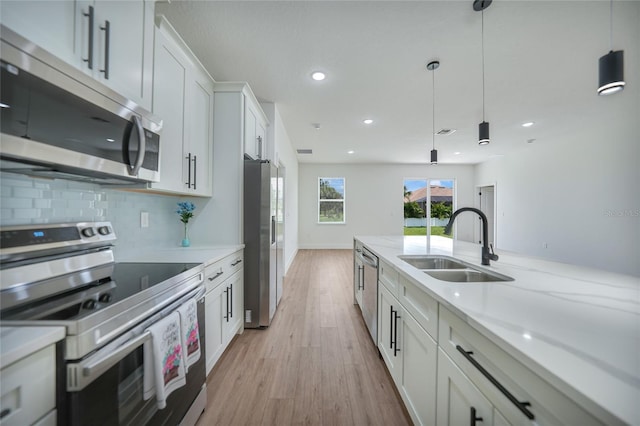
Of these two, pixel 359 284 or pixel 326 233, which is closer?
pixel 359 284

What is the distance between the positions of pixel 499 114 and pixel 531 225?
3.53 m

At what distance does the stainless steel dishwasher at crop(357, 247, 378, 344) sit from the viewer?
2057mm

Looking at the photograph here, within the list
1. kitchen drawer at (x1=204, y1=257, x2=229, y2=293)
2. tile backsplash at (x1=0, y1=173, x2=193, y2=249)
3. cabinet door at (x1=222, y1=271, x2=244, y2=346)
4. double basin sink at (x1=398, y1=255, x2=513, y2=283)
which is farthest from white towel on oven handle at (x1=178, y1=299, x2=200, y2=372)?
double basin sink at (x1=398, y1=255, x2=513, y2=283)

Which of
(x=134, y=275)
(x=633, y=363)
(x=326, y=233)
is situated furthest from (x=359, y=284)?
(x=326, y=233)

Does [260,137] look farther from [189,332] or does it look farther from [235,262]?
[189,332]

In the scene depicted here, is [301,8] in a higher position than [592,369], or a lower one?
higher

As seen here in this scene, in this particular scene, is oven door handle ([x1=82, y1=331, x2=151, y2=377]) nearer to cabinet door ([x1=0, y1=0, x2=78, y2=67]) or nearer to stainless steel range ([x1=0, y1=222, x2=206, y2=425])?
stainless steel range ([x1=0, y1=222, x2=206, y2=425])

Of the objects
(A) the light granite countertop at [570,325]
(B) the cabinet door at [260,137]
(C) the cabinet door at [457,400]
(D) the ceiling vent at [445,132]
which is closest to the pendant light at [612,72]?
(A) the light granite countertop at [570,325]

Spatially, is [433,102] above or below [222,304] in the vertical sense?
above

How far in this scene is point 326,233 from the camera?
25.2 ft

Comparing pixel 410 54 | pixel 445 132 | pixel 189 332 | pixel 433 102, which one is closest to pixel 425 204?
pixel 445 132

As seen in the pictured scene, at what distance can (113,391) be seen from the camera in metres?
0.85

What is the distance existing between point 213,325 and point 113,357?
1.03m

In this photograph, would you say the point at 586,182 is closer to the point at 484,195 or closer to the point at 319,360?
the point at 484,195
